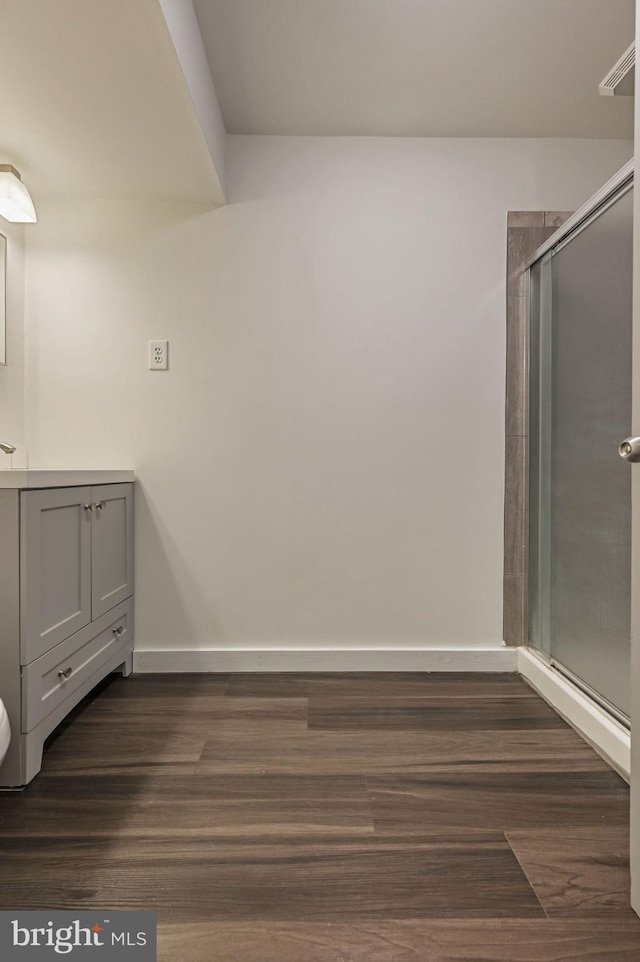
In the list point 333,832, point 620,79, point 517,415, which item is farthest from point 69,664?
point 620,79

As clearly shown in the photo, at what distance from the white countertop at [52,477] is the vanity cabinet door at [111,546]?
3cm

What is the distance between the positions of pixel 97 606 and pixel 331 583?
2.83 feet

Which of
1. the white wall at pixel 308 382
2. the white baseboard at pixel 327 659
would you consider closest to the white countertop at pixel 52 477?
the white wall at pixel 308 382

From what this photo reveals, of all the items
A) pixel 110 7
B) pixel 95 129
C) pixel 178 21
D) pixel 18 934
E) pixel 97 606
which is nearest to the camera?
pixel 18 934

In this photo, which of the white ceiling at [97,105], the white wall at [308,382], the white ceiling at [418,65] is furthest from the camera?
the white wall at [308,382]

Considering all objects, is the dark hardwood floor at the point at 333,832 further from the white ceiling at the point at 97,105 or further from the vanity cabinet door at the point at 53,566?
the white ceiling at the point at 97,105

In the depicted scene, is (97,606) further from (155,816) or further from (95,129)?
(95,129)

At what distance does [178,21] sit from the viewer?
144 centimetres

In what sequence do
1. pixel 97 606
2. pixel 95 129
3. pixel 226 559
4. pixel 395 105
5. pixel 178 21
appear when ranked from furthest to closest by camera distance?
pixel 226 559
pixel 395 105
pixel 97 606
pixel 95 129
pixel 178 21

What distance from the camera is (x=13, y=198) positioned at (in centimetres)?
190

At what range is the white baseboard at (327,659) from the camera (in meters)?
2.23

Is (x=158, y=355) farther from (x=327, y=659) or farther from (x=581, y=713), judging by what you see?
(x=581, y=713)

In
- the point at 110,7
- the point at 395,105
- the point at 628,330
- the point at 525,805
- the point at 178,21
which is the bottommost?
the point at 525,805

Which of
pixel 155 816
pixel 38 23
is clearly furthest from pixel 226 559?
pixel 38 23
